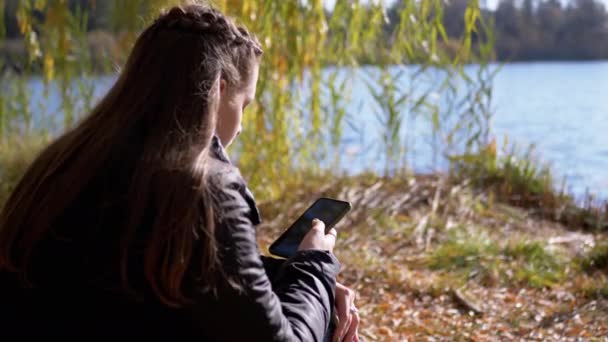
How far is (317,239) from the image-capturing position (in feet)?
4.68

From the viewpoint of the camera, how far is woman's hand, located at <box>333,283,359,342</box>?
1.47 meters

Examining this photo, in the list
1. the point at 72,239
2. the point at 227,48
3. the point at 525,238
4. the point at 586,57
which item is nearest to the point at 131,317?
the point at 72,239

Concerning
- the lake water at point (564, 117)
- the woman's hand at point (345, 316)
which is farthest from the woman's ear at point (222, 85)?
the lake water at point (564, 117)

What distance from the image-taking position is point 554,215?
14.0ft

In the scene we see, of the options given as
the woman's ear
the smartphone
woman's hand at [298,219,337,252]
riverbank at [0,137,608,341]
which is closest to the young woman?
the woman's ear

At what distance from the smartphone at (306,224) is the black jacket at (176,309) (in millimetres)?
317

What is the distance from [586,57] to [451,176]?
9.63 m

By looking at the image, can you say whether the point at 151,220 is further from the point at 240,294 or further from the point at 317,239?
the point at 317,239

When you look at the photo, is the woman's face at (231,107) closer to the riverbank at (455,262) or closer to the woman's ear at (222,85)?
the woman's ear at (222,85)

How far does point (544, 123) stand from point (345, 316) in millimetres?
8684

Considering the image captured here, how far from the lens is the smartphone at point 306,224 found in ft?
5.01

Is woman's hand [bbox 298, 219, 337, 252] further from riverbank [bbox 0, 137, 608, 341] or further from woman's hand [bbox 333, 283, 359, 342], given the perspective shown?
riverbank [bbox 0, 137, 608, 341]

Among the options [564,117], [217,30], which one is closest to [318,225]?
[217,30]

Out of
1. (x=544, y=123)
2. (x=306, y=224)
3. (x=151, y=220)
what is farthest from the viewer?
(x=544, y=123)
